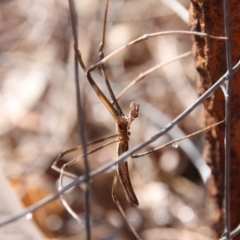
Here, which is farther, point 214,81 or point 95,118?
point 95,118

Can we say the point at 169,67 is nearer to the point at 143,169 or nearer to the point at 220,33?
the point at 143,169

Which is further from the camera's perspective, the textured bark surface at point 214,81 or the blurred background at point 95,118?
the blurred background at point 95,118

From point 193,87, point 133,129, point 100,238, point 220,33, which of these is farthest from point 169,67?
point 220,33

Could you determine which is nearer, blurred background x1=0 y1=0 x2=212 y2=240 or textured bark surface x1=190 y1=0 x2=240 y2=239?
textured bark surface x1=190 y1=0 x2=240 y2=239
